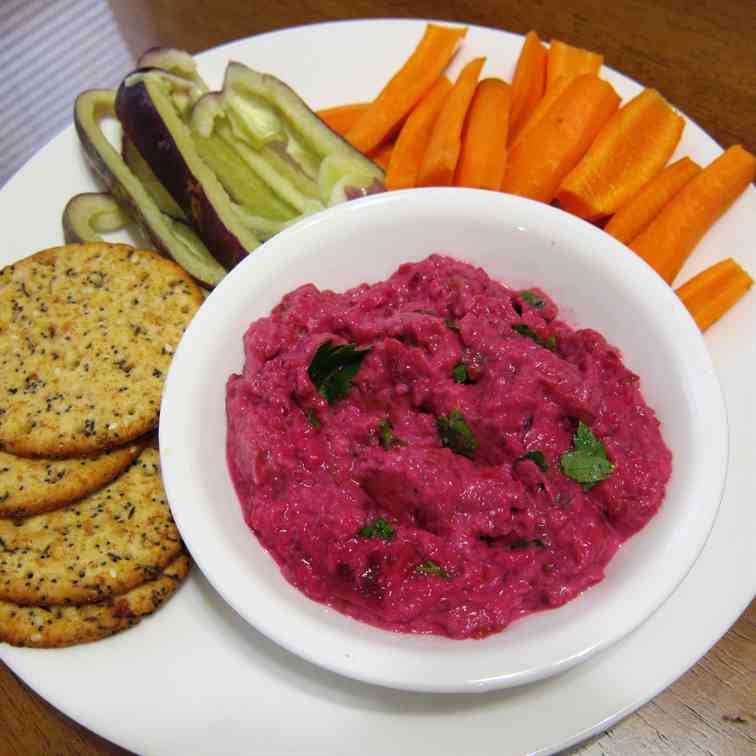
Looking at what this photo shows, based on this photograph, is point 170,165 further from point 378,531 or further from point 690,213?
point 690,213

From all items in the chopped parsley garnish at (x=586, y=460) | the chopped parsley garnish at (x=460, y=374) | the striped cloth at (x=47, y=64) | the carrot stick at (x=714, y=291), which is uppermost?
→ the striped cloth at (x=47, y=64)

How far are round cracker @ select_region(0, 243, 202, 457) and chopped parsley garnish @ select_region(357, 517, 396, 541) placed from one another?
34.5 inches

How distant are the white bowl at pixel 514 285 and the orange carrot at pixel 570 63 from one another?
1.17 metres

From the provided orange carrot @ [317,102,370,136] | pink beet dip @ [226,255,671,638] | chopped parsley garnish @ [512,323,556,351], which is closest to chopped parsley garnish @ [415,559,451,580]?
pink beet dip @ [226,255,671,638]

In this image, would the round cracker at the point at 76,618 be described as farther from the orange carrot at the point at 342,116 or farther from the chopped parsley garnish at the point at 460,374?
the orange carrot at the point at 342,116

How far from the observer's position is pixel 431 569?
72.4 inches

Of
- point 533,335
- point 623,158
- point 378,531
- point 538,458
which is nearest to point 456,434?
point 538,458

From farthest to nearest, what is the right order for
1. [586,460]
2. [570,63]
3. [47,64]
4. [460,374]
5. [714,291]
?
[47,64]
[570,63]
[714,291]
[460,374]
[586,460]

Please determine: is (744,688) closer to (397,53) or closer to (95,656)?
(95,656)

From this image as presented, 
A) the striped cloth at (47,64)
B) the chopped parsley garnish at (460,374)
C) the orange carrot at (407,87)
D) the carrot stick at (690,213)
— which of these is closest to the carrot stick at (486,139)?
the orange carrot at (407,87)

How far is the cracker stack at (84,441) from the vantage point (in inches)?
85.2

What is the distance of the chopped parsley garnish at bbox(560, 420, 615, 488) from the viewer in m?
1.93

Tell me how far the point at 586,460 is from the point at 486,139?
5.16 ft

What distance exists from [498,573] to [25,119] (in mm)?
3720
